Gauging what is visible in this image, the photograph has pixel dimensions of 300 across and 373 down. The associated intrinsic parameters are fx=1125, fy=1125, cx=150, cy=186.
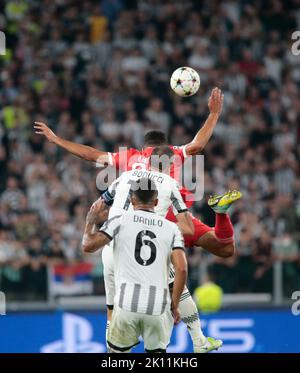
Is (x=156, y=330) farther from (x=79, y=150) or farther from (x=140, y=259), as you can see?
(x=79, y=150)

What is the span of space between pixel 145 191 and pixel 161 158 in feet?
4.30

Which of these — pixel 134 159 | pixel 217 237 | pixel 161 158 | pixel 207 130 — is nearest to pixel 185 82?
pixel 207 130

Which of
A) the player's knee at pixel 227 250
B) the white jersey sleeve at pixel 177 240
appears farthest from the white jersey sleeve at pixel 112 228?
the player's knee at pixel 227 250

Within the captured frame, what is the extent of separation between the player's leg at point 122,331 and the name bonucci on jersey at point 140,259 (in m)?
0.09

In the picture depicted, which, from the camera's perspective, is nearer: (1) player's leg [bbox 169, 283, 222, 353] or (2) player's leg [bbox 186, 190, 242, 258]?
(1) player's leg [bbox 169, 283, 222, 353]

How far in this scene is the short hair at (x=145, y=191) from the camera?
10945 mm

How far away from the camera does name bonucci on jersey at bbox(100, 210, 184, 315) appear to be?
10.9m

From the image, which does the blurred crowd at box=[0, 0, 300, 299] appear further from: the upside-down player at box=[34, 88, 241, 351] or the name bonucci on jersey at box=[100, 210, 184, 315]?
the name bonucci on jersey at box=[100, 210, 184, 315]

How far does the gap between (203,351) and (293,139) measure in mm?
10074

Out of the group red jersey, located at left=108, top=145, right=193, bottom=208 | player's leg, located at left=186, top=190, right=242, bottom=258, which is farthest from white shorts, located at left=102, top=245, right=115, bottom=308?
player's leg, located at left=186, top=190, right=242, bottom=258

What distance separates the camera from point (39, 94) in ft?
72.5

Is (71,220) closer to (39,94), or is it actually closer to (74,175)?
(74,175)

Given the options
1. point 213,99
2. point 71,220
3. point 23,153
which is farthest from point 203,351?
point 23,153

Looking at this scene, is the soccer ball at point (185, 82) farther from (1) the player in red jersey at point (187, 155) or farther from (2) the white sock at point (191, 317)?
(2) the white sock at point (191, 317)
